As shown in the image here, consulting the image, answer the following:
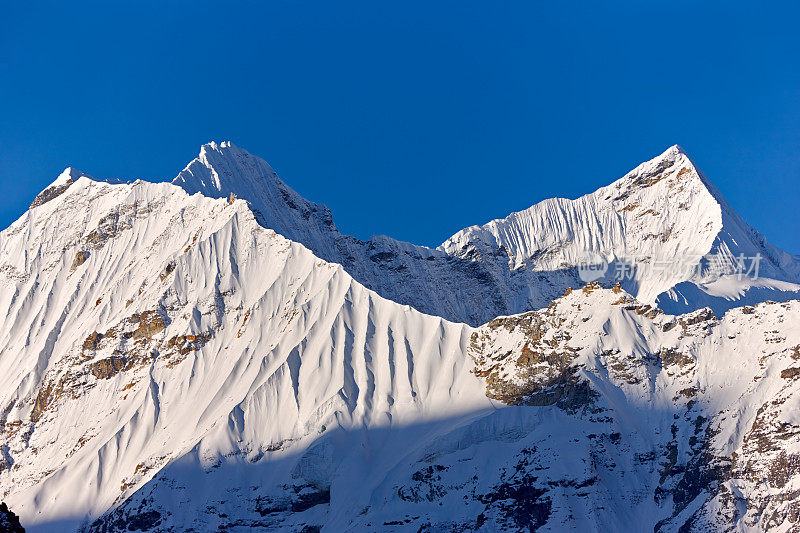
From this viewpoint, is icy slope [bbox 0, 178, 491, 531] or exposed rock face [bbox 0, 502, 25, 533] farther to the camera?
icy slope [bbox 0, 178, 491, 531]

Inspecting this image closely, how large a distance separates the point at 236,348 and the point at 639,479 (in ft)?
Result: 249

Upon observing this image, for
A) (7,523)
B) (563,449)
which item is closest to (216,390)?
(563,449)

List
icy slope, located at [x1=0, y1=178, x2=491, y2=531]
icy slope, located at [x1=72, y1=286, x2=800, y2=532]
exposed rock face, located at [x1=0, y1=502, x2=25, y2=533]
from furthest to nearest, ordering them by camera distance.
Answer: icy slope, located at [x1=0, y1=178, x2=491, y2=531], icy slope, located at [x1=72, y1=286, x2=800, y2=532], exposed rock face, located at [x1=0, y1=502, x2=25, y2=533]

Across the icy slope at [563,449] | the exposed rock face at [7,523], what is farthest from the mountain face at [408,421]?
the exposed rock face at [7,523]

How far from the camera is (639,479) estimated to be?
482ft

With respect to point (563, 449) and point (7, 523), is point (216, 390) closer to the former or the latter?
point (563, 449)

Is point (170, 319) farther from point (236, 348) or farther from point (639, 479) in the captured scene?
point (639, 479)

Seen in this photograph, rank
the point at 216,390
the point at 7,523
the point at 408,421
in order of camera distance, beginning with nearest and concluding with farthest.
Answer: the point at 7,523
the point at 408,421
the point at 216,390

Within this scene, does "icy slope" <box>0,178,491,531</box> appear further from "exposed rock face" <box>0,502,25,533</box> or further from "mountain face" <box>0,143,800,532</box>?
"exposed rock face" <box>0,502,25,533</box>

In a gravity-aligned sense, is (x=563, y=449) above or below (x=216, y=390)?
below

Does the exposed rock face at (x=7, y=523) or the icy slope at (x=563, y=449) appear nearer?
the exposed rock face at (x=7, y=523)

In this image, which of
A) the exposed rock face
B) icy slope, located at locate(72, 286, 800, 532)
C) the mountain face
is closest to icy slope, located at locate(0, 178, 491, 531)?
the mountain face

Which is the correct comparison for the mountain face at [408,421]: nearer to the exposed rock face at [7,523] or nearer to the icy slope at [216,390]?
the icy slope at [216,390]

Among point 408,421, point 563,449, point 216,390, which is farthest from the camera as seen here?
point 216,390
